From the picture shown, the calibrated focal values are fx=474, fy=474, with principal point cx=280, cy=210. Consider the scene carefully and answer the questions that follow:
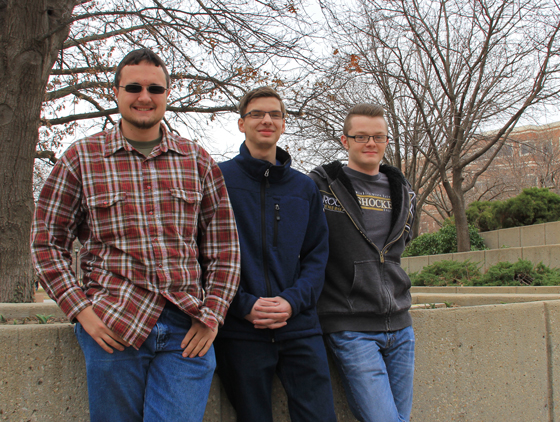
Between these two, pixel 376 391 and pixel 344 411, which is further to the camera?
pixel 344 411

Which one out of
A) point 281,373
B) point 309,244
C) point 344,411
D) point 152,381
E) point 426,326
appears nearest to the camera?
point 152,381

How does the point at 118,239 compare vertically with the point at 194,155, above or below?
below

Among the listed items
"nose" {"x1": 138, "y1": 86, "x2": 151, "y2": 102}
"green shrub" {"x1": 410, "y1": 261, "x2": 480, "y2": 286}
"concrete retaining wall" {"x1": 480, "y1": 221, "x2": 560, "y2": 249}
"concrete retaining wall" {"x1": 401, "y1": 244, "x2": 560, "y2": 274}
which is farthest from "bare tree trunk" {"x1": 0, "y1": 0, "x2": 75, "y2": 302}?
"concrete retaining wall" {"x1": 480, "y1": 221, "x2": 560, "y2": 249}

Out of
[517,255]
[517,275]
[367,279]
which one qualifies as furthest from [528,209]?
[367,279]

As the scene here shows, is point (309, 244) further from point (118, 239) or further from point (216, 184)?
point (118, 239)

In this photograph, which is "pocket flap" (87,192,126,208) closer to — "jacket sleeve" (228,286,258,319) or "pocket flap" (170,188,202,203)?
"pocket flap" (170,188,202,203)

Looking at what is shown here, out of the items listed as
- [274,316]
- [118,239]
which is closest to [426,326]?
[274,316]

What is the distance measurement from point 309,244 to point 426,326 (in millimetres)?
1261

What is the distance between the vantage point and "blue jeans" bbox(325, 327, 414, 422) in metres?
2.47

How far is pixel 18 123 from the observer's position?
4945mm

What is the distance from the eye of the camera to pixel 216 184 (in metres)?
2.28

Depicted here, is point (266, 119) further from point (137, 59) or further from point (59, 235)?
point (59, 235)

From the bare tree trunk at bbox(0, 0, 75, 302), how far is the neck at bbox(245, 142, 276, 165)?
3379 mm

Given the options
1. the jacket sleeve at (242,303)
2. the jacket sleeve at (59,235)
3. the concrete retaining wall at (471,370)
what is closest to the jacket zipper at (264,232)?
the jacket sleeve at (242,303)
